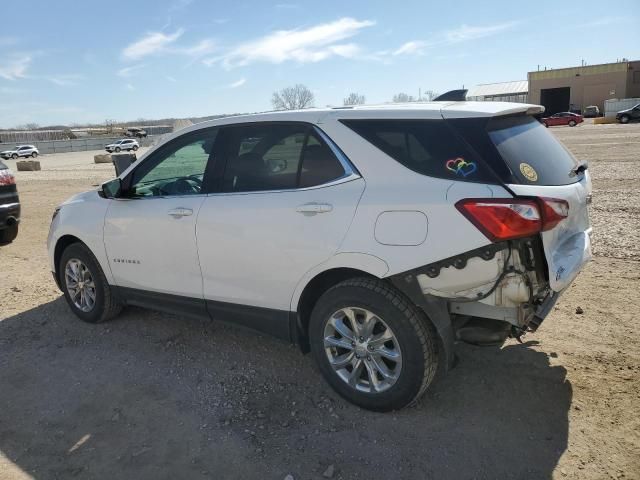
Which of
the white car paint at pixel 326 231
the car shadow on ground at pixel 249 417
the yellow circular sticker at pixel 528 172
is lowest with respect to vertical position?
the car shadow on ground at pixel 249 417

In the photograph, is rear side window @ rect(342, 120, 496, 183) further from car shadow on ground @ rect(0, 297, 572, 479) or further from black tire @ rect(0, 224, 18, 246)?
black tire @ rect(0, 224, 18, 246)

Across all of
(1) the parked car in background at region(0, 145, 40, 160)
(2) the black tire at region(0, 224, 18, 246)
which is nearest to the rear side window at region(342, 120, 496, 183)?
(2) the black tire at region(0, 224, 18, 246)

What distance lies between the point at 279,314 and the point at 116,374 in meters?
1.43

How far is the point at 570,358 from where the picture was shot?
3.82m

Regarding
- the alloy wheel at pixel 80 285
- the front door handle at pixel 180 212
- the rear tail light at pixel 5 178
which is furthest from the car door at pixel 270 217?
the rear tail light at pixel 5 178

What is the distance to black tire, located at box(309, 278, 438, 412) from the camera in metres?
3.02

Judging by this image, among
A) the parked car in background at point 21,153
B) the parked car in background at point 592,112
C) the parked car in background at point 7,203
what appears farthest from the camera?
the parked car in background at point 592,112

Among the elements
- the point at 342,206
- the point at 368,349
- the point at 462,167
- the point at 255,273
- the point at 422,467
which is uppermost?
the point at 462,167

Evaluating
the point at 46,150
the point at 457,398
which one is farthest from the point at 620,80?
the point at 457,398

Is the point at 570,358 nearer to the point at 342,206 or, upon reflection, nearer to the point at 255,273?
the point at 342,206

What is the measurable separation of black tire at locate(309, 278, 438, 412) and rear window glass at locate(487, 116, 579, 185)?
0.97 metres

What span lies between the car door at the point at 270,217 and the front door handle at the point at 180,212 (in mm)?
153

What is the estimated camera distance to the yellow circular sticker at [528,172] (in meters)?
2.89

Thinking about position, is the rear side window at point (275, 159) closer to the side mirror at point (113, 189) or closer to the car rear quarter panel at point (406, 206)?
the car rear quarter panel at point (406, 206)
